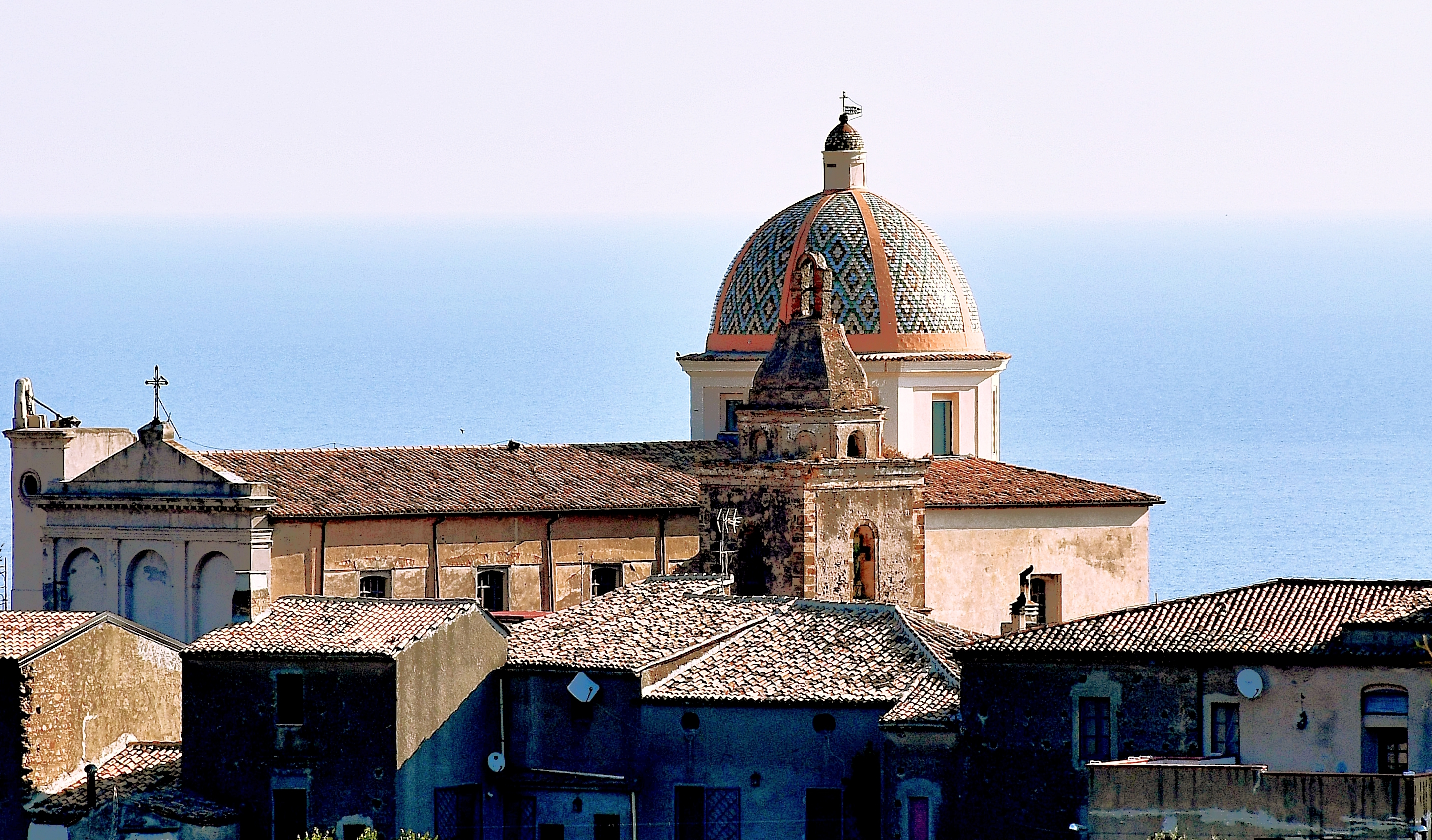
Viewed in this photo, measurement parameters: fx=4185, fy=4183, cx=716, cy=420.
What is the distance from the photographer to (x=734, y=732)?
37719 mm

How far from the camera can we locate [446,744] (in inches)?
1518

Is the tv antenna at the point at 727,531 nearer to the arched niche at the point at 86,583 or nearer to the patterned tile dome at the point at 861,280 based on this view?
the patterned tile dome at the point at 861,280

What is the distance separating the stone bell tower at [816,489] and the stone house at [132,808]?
24.9 ft

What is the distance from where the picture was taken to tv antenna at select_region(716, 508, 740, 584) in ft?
146

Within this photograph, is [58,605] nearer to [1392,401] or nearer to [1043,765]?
[1043,765]

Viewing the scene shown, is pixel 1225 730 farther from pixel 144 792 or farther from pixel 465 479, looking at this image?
pixel 465 479

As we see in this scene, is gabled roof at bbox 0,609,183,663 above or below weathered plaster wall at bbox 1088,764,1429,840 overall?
above

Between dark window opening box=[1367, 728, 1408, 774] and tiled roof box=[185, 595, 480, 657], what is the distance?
8813 millimetres

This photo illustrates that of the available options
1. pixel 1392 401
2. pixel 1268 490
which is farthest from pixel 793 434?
pixel 1392 401

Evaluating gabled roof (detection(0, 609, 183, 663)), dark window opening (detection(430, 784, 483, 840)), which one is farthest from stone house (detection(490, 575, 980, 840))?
gabled roof (detection(0, 609, 183, 663))

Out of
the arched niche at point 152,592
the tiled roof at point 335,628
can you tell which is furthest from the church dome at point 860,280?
the tiled roof at point 335,628

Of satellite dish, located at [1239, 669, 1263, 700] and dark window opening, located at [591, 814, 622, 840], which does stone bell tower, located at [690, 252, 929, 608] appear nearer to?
dark window opening, located at [591, 814, 622, 840]

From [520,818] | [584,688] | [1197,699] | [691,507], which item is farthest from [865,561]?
[1197,699]

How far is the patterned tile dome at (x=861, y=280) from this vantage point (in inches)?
2002
